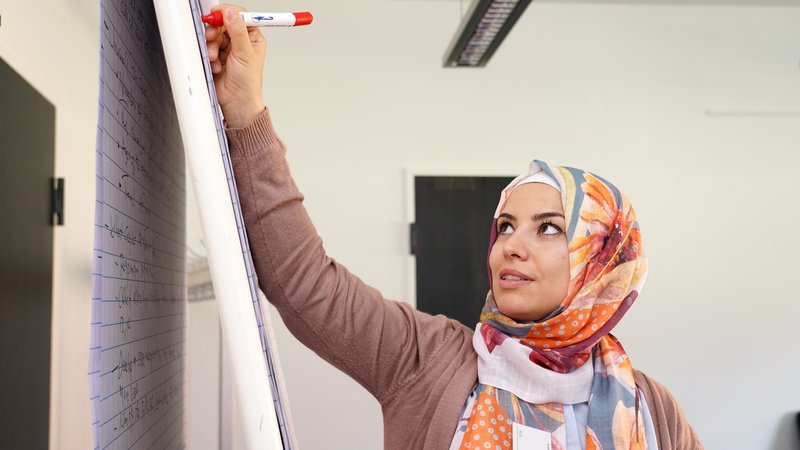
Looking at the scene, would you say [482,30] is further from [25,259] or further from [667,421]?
[667,421]

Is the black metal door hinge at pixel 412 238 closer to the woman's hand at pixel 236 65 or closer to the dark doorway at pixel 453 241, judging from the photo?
the dark doorway at pixel 453 241

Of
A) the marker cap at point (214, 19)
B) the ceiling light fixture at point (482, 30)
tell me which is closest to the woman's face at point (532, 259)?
the marker cap at point (214, 19)

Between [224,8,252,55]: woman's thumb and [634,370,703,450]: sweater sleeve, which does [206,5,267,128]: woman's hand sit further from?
[634,370,703,450]: sweater sleeve

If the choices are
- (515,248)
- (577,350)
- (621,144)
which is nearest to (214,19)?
(515,248)

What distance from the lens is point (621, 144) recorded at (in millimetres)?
4336

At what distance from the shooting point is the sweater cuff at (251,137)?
2.50 feet

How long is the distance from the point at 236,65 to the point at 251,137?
79mm

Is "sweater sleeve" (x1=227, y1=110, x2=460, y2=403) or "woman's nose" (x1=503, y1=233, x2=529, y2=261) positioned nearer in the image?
"sweater sleeve" (x1=227, y1=110, x2=460, y2=403)

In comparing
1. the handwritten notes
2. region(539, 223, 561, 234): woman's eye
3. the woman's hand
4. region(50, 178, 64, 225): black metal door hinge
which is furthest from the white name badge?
region(50, 178, 64, 225): black metal door hinge

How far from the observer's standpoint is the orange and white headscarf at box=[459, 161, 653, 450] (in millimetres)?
1085

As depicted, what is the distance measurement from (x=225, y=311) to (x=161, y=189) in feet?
1.12

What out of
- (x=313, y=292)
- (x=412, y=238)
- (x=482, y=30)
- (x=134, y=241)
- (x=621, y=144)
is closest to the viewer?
(x=134, y=241)

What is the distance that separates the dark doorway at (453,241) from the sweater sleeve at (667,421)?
2900 millimetres

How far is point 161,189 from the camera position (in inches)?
31.4
